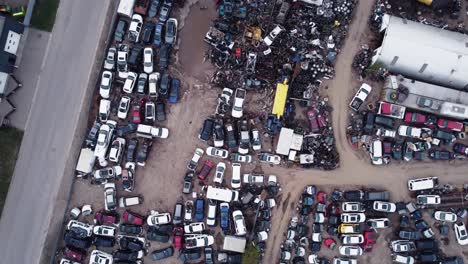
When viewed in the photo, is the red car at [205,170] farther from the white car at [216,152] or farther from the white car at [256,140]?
the white car at [256,140]

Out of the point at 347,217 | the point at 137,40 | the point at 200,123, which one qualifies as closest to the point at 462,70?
the point at 347,217

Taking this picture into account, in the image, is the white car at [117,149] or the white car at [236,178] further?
the white car at [236,178]

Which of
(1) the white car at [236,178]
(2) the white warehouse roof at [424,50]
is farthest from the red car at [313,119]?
(1) the white car at [236,178]

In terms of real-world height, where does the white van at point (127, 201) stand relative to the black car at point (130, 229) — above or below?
above

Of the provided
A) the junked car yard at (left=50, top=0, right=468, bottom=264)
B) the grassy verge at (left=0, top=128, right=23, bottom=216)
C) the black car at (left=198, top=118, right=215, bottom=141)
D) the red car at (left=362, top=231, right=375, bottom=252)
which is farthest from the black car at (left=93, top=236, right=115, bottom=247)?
the red car at (left=362, top=231, right=375, bottom=252)

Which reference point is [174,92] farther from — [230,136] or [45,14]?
[45,14]

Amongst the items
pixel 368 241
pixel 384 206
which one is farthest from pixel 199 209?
pixel 384 206

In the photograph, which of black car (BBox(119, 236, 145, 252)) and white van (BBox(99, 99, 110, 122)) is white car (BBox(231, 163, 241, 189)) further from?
white van (BBox(99, 99, 110, 122))
